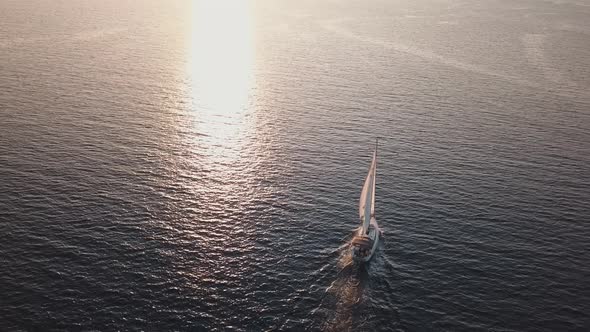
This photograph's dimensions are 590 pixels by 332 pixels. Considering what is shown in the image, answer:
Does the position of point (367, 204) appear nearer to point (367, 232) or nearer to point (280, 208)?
point (367, 232)

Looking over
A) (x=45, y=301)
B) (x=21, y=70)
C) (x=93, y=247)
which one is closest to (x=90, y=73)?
(x=21, y=70)

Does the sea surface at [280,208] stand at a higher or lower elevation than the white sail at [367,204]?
lower

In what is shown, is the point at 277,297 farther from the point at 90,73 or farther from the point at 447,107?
the point at 90,73

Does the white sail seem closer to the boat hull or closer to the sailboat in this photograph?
the sailboat

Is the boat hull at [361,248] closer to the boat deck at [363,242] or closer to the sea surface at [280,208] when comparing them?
the boat deck at [363,242]

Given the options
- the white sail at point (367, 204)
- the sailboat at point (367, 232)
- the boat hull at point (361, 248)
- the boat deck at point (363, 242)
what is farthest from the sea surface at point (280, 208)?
the white sail at point (367, 204)

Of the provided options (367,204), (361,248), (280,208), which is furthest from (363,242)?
(280,208)

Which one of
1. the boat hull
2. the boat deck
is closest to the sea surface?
the boat hull
